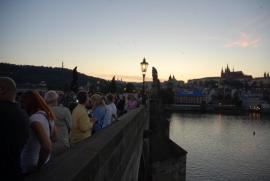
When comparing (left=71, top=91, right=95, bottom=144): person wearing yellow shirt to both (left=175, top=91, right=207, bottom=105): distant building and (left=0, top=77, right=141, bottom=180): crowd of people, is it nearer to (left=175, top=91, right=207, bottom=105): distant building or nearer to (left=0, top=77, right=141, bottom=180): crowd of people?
(left=0, top=77, right=141, bottom=180): crowd of people

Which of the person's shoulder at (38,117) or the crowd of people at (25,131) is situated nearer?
the crowd of people at (25,131)

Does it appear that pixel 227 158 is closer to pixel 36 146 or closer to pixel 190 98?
pixel 36 146

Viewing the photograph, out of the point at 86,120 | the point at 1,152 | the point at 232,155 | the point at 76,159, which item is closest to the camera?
the point at 1,152

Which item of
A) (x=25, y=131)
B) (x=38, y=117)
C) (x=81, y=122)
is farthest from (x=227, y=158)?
(x=25, y=131)

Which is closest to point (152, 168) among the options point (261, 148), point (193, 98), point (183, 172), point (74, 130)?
point (183, 172)

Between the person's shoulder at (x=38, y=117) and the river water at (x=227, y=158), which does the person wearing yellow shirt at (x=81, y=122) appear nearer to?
the person's shoulder at (x=38, y=117)

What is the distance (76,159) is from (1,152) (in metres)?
0.94

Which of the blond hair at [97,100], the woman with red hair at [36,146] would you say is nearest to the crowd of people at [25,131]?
the woman with red hair at [36,146]

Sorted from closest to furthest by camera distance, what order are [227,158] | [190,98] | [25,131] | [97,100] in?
[25,131]
[97,100]
[227,158]
[190,98]

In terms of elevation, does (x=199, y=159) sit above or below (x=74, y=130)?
below

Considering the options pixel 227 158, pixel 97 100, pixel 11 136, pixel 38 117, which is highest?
pixel 97 100

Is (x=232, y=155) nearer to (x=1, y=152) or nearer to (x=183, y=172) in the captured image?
(x=183, y=172)

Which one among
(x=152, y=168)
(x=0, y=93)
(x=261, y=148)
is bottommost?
(x=261, y=148)

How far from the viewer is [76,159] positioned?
11.4 ft
